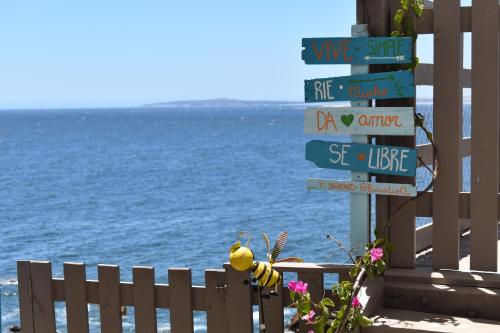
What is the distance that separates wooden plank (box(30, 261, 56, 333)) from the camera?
16.7ft

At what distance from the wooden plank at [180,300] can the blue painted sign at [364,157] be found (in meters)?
1.02

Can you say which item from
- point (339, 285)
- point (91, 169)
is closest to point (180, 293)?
point (339, 285)

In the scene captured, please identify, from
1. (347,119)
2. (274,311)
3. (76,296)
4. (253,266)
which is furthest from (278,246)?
(76,296)

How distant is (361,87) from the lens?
4.72m

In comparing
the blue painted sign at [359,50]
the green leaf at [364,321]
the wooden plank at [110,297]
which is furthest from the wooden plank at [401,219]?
the wooden plank at [110,297]

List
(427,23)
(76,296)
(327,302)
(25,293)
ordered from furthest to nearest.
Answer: (25,293) < (76,296) < (427,23) < (327,302)

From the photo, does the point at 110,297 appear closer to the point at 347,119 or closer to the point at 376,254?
the point at 376,254

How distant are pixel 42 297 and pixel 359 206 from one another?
2.03 metres

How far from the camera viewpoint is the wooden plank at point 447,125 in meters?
4.67

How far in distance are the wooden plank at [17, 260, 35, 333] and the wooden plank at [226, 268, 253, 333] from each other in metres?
1.31

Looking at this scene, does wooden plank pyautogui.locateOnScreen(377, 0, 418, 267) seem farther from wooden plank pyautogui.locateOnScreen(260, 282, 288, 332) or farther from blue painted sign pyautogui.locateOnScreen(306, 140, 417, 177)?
wooden plank pyautogui.locateOnScreen(260, 282, 288, 332)

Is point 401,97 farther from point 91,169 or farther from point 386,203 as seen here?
point 91,169

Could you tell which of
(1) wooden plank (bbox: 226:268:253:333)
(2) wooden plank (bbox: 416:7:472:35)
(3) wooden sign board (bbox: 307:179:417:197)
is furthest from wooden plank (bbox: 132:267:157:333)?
(2) wooden plank (bbox: 416:7:472:35)

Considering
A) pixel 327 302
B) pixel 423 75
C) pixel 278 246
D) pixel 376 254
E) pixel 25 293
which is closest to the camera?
pixel 327 302
